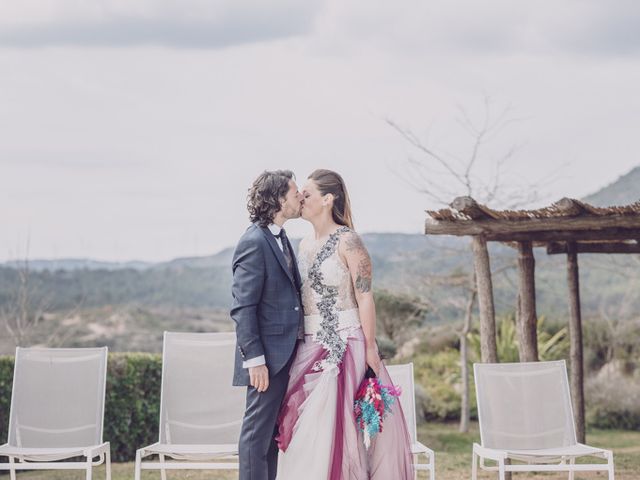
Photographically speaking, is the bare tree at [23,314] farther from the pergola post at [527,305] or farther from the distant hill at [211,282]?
the pergola post at [527,305]

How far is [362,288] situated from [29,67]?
17458 mm

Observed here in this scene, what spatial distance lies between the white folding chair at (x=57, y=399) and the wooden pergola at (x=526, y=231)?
2.89 m

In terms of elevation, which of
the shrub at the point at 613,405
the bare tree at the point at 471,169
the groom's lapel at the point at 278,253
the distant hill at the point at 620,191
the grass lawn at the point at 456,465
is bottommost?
the grass lawn at the point at 456,465

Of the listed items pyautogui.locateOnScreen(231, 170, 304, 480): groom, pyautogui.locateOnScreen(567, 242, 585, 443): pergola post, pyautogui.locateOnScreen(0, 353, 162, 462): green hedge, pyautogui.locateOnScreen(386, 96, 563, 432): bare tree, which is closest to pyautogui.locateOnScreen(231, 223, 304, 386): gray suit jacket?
pyautogui.locateOnScreen(231, 170, 304, 480): groom

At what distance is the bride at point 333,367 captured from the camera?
401 centimetres

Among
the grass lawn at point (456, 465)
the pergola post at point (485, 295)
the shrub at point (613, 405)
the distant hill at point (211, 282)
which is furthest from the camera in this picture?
the distant hill at point (211, 282)

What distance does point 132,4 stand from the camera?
11.3 m

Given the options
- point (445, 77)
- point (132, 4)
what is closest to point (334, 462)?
point (132, 4)

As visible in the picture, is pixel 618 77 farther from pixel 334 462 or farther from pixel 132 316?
pixel 334 462

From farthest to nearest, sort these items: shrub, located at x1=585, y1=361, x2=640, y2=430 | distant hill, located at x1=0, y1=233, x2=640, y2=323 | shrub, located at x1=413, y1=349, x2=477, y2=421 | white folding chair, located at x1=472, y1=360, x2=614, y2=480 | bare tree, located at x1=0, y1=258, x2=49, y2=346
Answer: distant hill, located at x1=0, y1=233, x2=640, y2=323
shrub, located at x1=413, y1=349, x2=477, y2=421
shrub, located at x1=585, y1=361, x2=640, y2=430
bare tree, located at x1=0, y1=258, x2=49, y2=346
white folding chair, located at x1=472, y1=360, x2=614, y2=480

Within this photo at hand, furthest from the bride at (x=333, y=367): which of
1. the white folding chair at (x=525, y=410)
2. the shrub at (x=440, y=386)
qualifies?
the shrub at (x=440, y=386)

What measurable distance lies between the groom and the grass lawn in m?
3.70

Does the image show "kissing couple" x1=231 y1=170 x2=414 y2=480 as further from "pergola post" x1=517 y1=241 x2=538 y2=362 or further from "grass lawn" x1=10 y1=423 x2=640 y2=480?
"pergola post" x1=517 y1=241 x2=538 y2=362

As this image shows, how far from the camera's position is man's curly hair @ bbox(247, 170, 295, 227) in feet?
13.4
